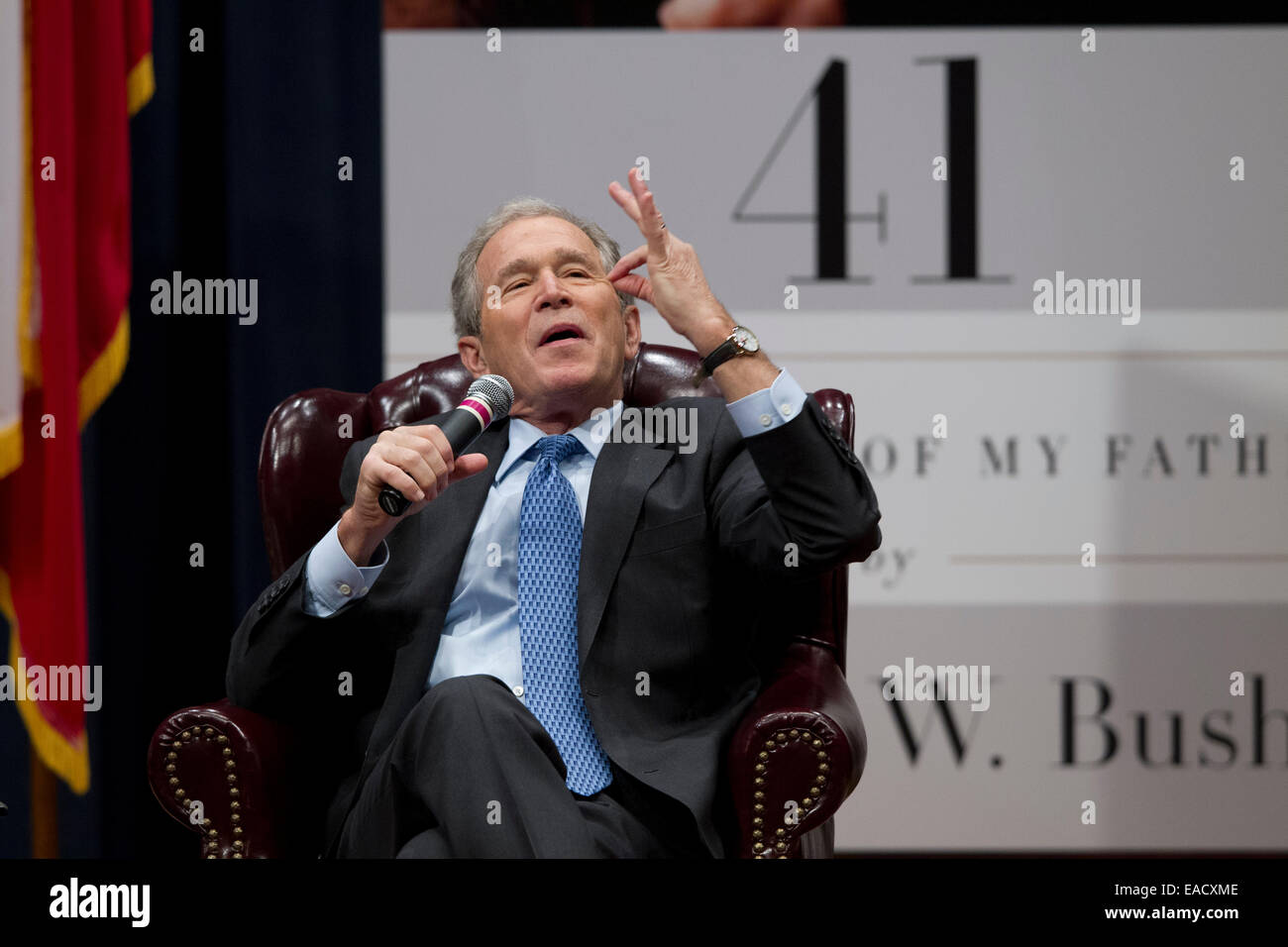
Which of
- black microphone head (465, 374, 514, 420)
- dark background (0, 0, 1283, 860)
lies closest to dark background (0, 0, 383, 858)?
dark background (0, 0, 1283, 860)

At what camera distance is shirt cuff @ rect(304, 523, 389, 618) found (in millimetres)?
1700

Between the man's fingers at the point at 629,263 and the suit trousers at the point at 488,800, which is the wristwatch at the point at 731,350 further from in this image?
the suit trousers at the point at 488,800

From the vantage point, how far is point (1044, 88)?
3.06 meters

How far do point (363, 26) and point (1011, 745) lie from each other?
89.3 inches

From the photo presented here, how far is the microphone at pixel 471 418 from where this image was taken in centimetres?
152

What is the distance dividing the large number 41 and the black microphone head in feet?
4.89

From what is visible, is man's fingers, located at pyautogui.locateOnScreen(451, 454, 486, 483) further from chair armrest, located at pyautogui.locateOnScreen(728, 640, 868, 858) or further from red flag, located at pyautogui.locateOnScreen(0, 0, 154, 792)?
red flag, located at pyautogui.locateOnScreen(0, 0, 154, 792)

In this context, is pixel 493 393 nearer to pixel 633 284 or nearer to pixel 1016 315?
pixel 633 284

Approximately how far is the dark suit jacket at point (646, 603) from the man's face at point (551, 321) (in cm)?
12

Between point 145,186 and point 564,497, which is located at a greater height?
point 145,186

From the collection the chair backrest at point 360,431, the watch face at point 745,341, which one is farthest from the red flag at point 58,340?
the watch face at point 745,341

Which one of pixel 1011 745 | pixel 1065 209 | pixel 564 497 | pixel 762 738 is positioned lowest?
pixel 1011 745
